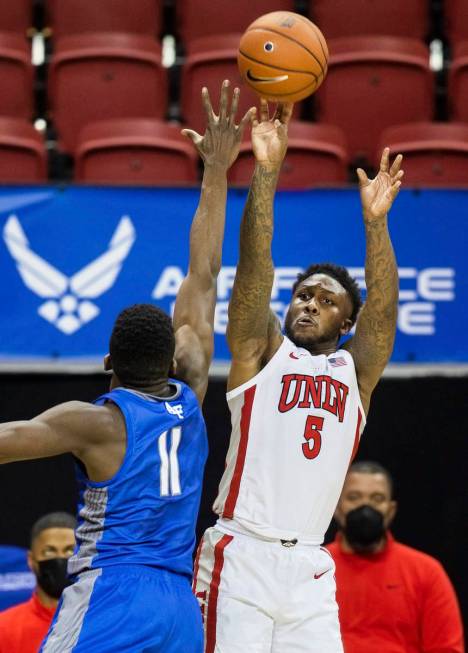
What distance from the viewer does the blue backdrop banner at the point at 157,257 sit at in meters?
6.65

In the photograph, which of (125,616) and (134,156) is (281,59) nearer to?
(125,616)

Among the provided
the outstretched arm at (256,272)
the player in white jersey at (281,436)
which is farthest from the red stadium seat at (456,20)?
the outstretched arm at (256,272)

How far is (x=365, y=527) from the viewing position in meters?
6.39

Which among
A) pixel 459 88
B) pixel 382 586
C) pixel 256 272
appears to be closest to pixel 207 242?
pixel 256 272

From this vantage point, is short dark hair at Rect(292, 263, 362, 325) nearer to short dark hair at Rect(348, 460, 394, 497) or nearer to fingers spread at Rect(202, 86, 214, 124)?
fingers spread at Rect(202, 86, 214, 124)

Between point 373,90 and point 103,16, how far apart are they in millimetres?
1986

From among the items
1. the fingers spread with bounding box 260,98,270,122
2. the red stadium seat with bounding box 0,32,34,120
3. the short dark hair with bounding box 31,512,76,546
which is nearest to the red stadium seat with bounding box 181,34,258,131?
the red stadium seat with bounding box 0,32,34,120

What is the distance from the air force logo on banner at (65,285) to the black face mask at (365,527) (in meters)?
1.62

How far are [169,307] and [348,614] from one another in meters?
1.72

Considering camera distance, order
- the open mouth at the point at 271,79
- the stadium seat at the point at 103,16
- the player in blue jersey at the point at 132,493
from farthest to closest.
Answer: the stadium seat at the point at 103,16 → the open mouth at the point at 271,79 → the player in blue jersey at the point at 132,493

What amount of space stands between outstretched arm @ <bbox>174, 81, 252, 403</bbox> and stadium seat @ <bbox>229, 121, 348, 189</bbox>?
2.50 m

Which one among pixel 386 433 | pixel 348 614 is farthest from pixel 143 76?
pixel 348 614

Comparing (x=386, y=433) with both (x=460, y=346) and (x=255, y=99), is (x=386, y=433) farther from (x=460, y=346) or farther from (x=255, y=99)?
(x=255, y=99)

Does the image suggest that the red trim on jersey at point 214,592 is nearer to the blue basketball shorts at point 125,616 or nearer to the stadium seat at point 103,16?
the blue basketball shorts at point 125,616
